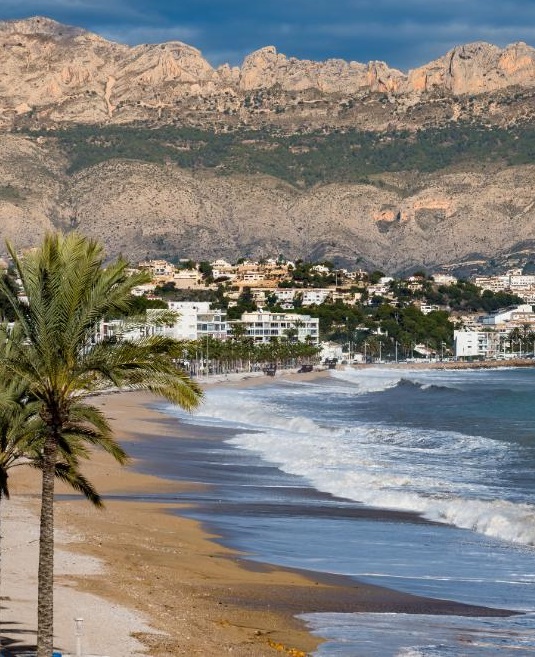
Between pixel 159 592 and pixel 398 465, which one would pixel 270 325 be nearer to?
pixel 398 465

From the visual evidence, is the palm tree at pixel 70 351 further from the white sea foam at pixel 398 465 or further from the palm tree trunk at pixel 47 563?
the white sea foam at pixel 398 465

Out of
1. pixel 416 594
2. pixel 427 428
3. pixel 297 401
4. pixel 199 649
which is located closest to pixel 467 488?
pixel 416 594

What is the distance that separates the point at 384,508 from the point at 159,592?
13449mm

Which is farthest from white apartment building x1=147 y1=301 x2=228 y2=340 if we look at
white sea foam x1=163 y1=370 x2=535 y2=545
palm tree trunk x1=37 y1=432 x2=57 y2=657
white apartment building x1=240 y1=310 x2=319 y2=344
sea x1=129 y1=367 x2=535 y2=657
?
palm tree trunk x1=37 y1=432 x2=57 y2=657

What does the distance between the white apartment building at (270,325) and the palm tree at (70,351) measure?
534 feet

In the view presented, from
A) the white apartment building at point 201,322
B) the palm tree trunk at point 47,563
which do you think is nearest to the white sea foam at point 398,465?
the palm tree trunk at point 47,563

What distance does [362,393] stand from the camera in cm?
10744

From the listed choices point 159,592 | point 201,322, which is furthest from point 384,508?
point 201,322

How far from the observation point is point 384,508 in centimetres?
3275

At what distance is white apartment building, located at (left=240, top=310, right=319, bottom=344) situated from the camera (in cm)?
18112

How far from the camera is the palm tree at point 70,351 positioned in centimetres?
1463

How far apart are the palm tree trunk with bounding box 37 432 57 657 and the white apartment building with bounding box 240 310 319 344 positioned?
16280 cm

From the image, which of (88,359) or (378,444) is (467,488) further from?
(88,359)

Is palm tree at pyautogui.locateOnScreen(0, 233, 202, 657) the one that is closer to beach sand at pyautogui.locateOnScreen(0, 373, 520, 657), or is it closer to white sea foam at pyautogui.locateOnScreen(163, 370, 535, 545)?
beach sand at pyautogui.locateOnScreen(0, 373, 520, 657)
